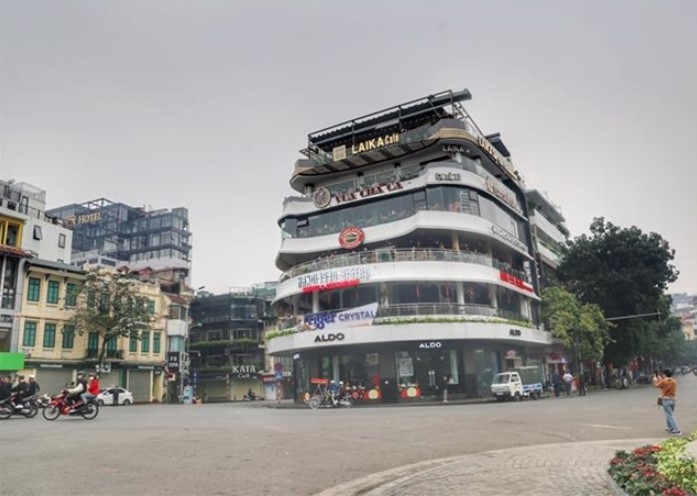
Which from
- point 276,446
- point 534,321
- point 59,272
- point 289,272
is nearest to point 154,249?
point 59,272

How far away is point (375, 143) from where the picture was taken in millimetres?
44375

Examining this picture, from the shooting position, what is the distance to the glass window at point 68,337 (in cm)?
4600

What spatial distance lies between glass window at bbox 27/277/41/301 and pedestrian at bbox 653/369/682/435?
144ft

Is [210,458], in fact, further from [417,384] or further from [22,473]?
[417,384]

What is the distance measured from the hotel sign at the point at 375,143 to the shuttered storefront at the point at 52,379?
2993 centimetres

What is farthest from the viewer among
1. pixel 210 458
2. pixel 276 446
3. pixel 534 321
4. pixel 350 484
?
pixel 534 321

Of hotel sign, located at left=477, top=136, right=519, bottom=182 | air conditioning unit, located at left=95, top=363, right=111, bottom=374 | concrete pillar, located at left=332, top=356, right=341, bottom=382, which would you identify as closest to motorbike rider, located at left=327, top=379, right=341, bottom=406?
concrete pillar, located at left=332, top=356, right=341, bottom=382

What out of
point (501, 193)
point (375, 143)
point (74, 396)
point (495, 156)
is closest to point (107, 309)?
point (375, 143)

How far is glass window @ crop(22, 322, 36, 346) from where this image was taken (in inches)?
1681

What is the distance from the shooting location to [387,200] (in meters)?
42.7

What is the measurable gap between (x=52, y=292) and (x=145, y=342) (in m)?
11.3

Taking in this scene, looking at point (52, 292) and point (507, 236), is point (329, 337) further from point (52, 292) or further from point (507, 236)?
point (52, 292)

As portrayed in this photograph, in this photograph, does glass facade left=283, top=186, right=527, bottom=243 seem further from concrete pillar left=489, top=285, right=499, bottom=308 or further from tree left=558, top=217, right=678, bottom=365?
tree left=558, top=217, right=678, bottom=365

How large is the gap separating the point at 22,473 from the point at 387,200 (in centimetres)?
3543
